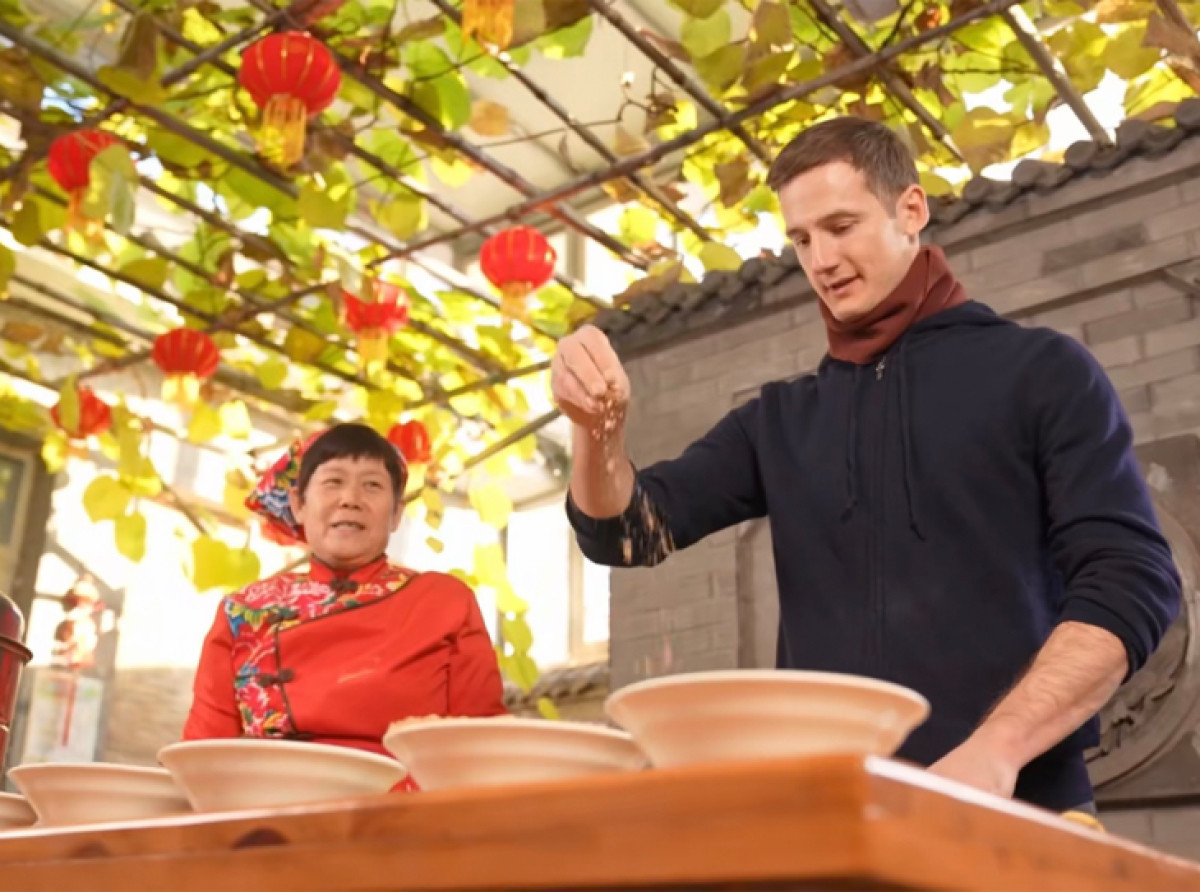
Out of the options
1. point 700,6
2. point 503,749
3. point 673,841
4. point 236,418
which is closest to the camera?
point 673,841

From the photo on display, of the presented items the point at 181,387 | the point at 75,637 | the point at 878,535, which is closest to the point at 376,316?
the point at 181,387

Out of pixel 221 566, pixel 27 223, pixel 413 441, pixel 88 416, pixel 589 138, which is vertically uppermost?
pixel 589 138

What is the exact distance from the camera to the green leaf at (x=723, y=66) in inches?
134

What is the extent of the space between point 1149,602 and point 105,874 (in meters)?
0.93

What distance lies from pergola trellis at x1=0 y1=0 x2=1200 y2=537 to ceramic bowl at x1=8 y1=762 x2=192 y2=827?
265cm

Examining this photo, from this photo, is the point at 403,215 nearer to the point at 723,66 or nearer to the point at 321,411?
the point at 723,66

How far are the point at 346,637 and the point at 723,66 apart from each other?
194 cm

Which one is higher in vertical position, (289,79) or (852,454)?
(289,79)

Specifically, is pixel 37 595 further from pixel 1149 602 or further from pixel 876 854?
pixel 876 854

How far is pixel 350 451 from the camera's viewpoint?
7.98ft

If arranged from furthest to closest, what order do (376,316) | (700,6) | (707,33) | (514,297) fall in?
(376,316) < (514,297) < (707,33) < (700,6)

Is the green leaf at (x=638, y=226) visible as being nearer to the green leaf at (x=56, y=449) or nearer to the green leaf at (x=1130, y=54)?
the green leaf at (x=1130, y=54)

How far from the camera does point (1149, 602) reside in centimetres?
121

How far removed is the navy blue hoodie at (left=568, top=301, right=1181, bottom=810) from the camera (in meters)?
1.29
